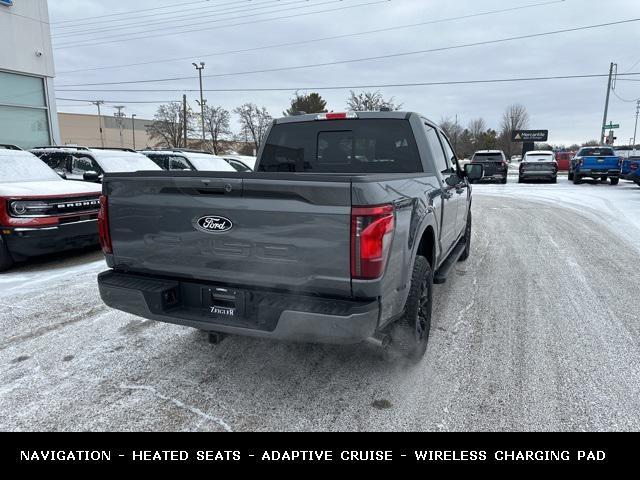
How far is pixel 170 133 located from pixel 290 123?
62.9 meters

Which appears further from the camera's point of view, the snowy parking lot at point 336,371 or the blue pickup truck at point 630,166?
the blue pickup truck at point 630,166

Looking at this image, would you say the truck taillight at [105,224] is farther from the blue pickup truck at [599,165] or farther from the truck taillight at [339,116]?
the blue pickup truck at [599,165]

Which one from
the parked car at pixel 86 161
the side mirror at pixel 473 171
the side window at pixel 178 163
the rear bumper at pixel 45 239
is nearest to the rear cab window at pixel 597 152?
the side mirror at pixel 473 171

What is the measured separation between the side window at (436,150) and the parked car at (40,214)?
203 inches

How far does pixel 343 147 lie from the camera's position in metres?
4.15

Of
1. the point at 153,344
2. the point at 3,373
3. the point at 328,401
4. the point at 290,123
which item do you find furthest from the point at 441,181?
the point at 3,373

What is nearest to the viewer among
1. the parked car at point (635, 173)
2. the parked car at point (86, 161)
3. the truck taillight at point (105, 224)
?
the truck taillight at point (105, 224)

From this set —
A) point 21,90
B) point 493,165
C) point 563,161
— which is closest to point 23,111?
point 21,90

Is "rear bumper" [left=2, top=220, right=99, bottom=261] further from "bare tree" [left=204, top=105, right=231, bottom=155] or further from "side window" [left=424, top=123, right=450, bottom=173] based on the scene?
"bare tree" [left=204, top=105, right=231, bottom=155]

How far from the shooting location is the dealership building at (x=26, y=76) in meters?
14.7

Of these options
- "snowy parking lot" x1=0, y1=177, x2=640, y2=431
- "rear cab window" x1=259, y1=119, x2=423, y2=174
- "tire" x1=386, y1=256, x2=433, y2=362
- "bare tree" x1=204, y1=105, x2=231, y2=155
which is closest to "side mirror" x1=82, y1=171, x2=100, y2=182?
"snowy parking lot" x1=0, y1=177, x2=640, y2=431

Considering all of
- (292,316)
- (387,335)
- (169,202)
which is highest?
(169,202)

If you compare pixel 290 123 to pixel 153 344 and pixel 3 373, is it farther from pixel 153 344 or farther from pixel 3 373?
pixel 3 373

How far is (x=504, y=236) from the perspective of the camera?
851cm
